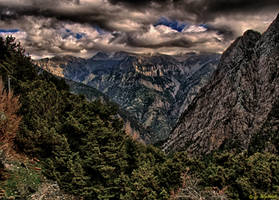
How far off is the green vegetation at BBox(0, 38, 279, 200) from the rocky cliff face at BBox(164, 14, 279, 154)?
58.4 metres

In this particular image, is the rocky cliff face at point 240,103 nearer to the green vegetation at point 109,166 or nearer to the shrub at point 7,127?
the green vegetation at point 109,166

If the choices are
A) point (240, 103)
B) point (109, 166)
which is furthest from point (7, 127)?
point (240, 103)

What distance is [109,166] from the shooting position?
50.7 ft

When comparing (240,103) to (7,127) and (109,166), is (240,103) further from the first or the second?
(7,127)

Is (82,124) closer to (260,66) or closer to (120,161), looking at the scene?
(120,161)

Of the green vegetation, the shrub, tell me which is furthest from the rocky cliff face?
the shrub

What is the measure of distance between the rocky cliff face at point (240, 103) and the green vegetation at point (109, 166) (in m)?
58.4

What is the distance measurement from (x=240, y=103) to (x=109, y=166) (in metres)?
87.2

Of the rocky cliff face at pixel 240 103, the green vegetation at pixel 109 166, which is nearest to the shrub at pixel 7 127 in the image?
the green vegetation at pixel 109 166

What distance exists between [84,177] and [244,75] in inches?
3977

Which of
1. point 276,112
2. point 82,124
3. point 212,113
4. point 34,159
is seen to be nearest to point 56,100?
point 82,124

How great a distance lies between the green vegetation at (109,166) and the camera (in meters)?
11.0

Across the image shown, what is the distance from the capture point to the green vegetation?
434 inches

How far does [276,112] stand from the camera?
66188mm
